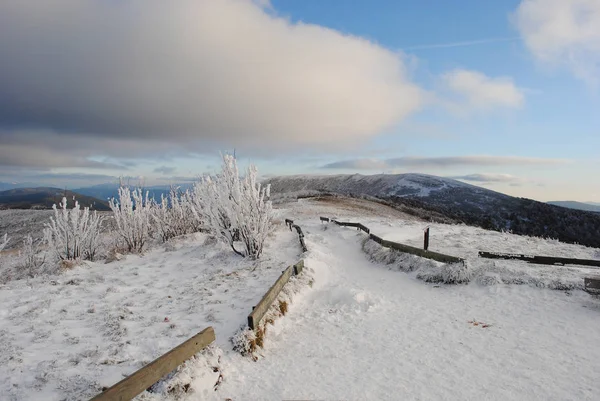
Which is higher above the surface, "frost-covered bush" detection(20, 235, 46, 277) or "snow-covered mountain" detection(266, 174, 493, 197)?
"snow-covered mountain" detection(266, 174, 493, 197)

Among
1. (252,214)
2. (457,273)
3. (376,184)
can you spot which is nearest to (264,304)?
(252,214)

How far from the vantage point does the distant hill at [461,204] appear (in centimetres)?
5303

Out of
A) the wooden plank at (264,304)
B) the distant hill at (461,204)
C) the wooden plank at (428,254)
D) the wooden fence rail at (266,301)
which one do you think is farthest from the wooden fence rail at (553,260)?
the distant hill at (461,204)

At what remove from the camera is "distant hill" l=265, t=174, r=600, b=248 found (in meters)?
53.0

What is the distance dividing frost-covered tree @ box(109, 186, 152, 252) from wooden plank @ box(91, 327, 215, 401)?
10.5m

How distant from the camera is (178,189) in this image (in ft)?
63.2

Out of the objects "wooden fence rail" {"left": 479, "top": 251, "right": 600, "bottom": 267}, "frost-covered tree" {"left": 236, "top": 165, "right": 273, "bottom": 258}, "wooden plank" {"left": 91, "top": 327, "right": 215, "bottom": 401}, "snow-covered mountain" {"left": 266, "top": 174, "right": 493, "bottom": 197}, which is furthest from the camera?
"snow-covered mountain" {"left": 266, "top": 174, "right": 493, "bottom": 197}

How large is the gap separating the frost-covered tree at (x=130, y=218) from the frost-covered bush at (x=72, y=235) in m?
1.02

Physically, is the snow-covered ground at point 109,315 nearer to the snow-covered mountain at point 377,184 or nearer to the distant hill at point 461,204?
the distant hill at point 461,204

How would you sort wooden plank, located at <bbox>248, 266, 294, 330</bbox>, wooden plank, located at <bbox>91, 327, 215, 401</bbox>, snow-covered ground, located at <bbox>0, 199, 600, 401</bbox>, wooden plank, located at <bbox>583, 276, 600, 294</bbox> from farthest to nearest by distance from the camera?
wooden plank, located at <bbox>583, 276, 600, 294</bbox> → wooden plank, located at <bbox>248, 266, 294, 330</bbox> → snow-covered ground, located at <bbox>0, 199, 600, 401</bbox> → wooden plank, located at <bbox>91, 327, 215, 401</bbox>

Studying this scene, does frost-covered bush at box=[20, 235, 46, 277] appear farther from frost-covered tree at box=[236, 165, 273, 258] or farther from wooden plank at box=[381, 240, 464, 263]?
wooden plank at box=[381, 240, 464, 263]

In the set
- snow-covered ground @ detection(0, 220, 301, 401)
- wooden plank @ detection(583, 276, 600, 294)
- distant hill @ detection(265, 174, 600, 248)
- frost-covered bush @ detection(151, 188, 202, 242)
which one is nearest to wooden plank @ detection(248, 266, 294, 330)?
snow-covered ground @ detection(0, 220, 301, 401)

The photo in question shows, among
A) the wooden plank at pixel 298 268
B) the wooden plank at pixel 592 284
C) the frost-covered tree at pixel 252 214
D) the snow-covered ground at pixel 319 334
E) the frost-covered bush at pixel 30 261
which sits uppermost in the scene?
the frost-covered tree at pixel 252 214

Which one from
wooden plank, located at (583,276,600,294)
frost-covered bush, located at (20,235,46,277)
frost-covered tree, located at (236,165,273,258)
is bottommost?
frost-covered bush, located at (20,235,46,277)
